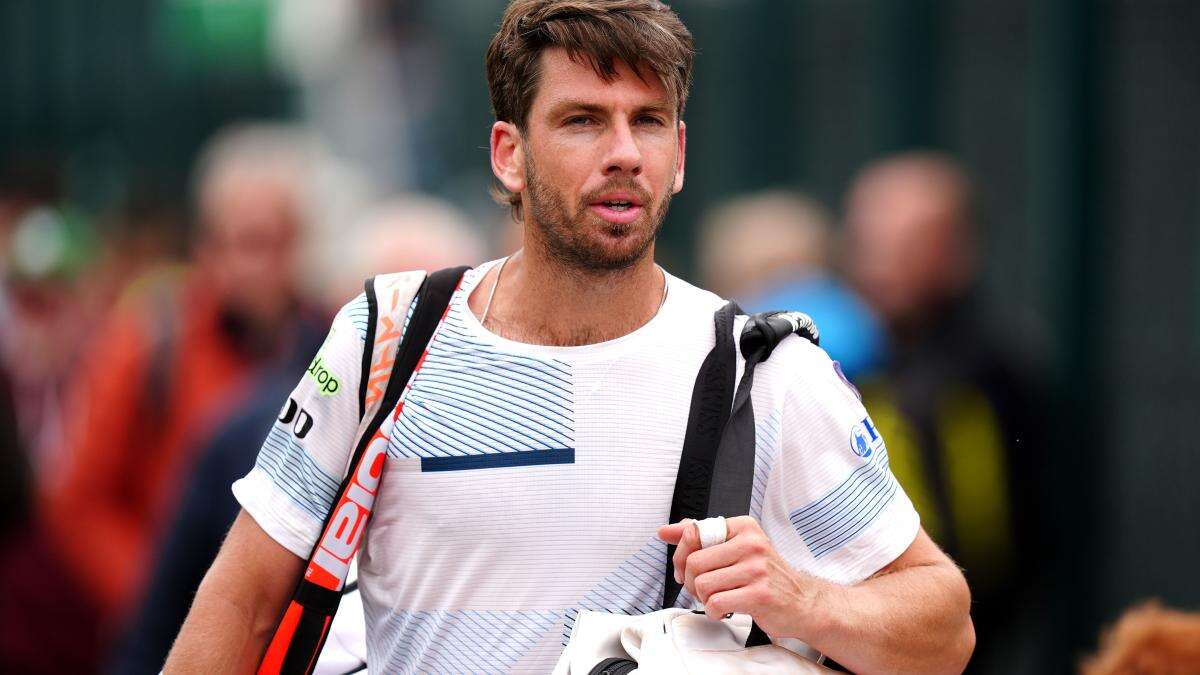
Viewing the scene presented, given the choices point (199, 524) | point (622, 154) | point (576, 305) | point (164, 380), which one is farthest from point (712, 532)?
point (164, 380)

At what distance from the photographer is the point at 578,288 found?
3.67 m

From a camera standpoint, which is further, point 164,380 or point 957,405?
point 164,380

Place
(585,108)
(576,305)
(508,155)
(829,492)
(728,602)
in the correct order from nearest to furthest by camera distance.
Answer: (728,602) < (829,492) < (585,108) < (576,305) < (508,155)

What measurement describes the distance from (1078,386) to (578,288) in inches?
193

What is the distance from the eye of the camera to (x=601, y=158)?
3543mm

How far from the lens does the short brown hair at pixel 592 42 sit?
3.54m

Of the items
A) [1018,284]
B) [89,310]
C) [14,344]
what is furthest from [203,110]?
[1018,284]

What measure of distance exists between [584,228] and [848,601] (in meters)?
0.88

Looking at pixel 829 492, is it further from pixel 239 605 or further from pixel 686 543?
pixel 239 605

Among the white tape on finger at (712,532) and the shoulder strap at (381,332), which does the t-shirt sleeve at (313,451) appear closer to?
the shoulder strap at (381,332)

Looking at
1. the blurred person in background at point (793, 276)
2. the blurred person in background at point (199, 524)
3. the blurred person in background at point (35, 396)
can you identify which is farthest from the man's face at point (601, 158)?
the blurred person in background at point (35, 396)

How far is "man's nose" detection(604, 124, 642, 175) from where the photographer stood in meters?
3.51

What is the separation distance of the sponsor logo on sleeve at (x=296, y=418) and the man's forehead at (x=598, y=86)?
2.54 feet

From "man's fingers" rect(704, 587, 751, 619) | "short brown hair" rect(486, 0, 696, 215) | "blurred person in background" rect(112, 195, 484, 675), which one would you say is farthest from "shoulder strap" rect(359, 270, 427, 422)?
"blurred person in background" rect(112, 195, 484, 675)
